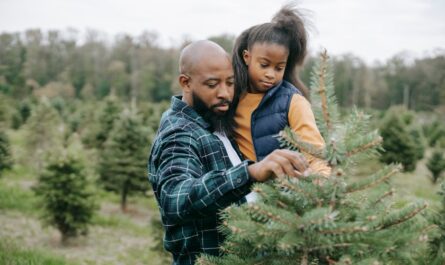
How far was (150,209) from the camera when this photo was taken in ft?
46.9

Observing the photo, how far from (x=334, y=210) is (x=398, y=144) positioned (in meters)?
19.4

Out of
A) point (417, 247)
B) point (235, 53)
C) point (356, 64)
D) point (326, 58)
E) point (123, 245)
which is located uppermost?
point (326, 58)

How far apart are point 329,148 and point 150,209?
13620 mm

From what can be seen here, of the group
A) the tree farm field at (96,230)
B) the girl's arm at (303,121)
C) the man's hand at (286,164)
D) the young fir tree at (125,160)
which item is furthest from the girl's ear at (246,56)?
the young fir tree at (125,160)

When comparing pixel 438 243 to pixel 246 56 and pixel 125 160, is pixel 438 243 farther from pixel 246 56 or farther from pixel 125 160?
pixel 125 160

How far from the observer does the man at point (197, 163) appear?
154cm

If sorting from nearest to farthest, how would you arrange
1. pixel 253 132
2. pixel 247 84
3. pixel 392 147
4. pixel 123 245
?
pixel 253 132, pixel 247 84, pixel 123 245, pixel 392 147

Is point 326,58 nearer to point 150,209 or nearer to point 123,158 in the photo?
point 123,158

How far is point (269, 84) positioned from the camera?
94.5 inches

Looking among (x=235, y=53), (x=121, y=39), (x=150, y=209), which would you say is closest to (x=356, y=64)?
(x=121, y=39)

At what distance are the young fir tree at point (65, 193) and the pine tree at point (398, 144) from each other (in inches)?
520

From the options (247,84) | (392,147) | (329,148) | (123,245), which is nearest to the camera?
(329,148)

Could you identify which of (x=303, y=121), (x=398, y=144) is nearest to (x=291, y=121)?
(x=303, y=121)

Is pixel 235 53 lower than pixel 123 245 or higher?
higher
